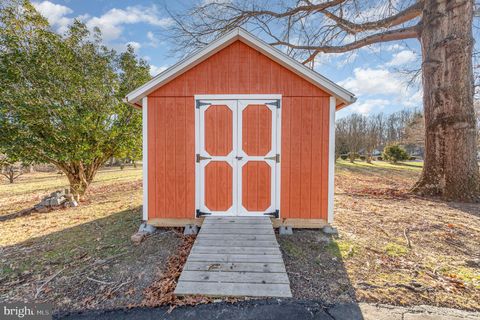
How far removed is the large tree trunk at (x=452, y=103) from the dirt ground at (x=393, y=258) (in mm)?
1149

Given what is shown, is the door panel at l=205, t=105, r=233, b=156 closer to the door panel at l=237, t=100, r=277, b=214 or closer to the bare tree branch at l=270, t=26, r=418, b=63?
the door panel at l=237, t=100, r=277, b=214

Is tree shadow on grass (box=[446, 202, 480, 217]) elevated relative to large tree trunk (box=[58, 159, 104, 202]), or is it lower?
lower

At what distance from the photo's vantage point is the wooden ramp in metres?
2.61

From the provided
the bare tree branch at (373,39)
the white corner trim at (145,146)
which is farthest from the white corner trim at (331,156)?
the bare tree branch at (373,39)

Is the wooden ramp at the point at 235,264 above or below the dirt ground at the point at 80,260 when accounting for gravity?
above

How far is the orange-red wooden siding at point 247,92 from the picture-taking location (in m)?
4.56

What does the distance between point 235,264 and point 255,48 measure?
4.08 metres

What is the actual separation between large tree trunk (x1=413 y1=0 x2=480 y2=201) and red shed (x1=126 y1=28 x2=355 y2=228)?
190 inches

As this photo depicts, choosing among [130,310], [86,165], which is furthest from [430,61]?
[86,165]

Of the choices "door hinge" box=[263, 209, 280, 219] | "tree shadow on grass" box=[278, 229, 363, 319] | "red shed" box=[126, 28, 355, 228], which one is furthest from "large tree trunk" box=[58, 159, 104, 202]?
"tree shadow on grass" box=[278, 229, 363, 319]

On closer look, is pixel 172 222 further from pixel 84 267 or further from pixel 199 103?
pixel 199 103

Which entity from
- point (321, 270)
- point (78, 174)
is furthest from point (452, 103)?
point (78, 174)

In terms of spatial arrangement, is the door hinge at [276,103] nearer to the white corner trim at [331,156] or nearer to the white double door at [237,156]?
the white double door at [237,156]

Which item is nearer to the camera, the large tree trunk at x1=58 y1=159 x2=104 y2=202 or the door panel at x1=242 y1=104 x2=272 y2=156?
the door panel at x1=242 y1=104 x2=272 y2=156
